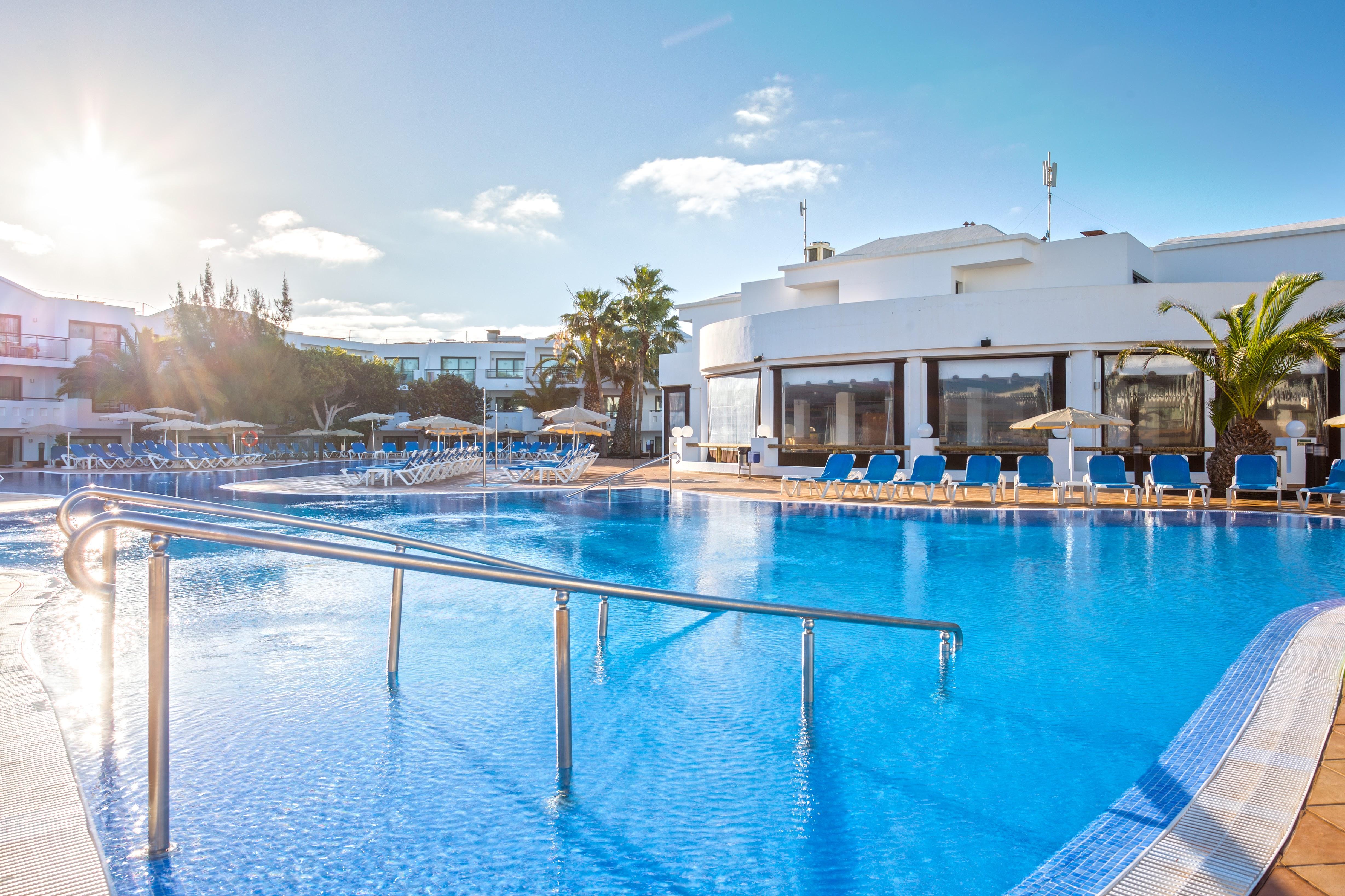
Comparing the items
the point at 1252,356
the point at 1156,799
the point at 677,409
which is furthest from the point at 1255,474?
A: the point at 677,409

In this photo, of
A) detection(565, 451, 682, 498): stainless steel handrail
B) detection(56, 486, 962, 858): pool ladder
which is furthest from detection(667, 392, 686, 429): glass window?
detection(56, 486, 962, 858): pool ladder

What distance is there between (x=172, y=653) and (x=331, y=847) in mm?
3549

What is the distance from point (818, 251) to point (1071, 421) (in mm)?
13837

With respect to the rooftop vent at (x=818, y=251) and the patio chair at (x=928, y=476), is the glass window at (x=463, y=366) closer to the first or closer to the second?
the rooftop vent at (x=818, y=251)

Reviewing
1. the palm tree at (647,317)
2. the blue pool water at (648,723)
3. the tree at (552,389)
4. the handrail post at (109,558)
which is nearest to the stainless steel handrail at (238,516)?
the handrail post at (109,558)

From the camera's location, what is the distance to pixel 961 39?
17.2 m

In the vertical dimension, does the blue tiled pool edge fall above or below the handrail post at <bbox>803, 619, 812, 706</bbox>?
below

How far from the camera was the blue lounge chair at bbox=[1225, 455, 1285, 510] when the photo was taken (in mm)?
15070

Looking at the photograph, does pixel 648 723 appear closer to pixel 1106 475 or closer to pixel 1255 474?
pixel 1106 475

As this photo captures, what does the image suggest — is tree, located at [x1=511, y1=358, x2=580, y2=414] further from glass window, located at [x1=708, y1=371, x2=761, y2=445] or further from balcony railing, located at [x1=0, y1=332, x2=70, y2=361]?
balcony railing, located at [x1=0, y1=332, x2=70, y2=361]

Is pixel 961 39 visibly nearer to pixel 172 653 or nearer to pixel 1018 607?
pixel 1018 607

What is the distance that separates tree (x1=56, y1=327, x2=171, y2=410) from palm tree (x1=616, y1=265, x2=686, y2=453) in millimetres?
20941

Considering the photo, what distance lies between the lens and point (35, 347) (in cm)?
3612

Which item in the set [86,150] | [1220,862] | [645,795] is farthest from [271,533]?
[86,150]
